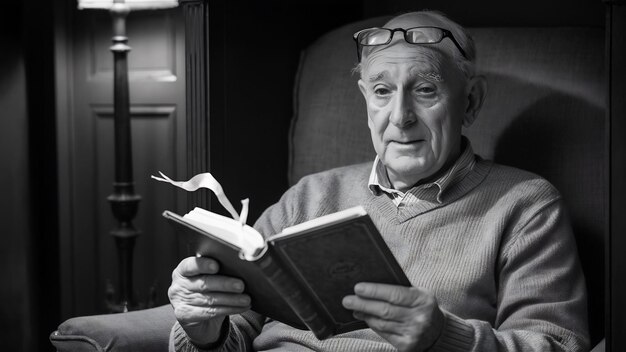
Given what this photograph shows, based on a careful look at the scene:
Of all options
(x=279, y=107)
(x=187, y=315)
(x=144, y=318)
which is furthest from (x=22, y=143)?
(x=187, y=315)

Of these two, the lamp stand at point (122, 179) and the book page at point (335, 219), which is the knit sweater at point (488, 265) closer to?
the book page at point (335, 219)

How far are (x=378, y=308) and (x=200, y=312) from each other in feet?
1.07

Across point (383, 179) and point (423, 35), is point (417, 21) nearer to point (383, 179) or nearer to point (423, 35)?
point (423, 35)

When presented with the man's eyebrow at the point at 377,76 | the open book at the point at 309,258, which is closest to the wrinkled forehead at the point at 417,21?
the man's eyebrow at the point at 377,76

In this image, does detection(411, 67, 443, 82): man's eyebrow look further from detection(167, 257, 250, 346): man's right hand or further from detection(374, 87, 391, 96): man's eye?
detection(167, 257, 250, 346): man's right hand

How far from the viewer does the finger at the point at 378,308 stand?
1.20m

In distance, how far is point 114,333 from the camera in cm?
148

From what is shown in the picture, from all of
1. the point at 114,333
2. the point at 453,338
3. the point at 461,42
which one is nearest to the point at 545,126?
the point at 461,42

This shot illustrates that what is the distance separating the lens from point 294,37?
83.0 inches

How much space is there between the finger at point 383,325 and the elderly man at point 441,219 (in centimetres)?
22

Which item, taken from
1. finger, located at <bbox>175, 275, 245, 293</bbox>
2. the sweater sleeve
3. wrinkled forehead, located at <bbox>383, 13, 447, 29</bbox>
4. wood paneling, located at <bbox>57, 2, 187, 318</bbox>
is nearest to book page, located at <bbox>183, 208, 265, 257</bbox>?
finger, located at <bbox>175, 275, 245, 293</bbox>

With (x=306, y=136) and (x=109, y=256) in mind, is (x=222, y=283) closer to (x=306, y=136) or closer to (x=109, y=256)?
(x=306, y=136)

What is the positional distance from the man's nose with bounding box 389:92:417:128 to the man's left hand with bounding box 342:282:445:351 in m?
0.44

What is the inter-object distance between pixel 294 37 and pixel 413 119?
632 mm
